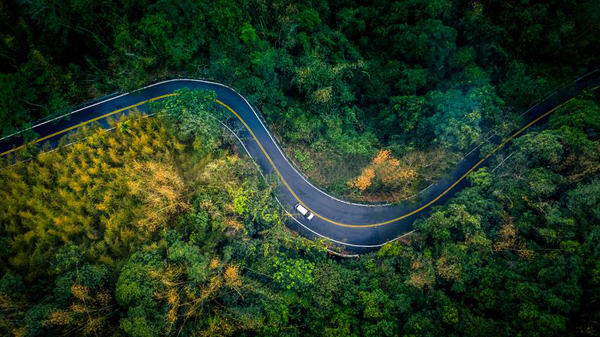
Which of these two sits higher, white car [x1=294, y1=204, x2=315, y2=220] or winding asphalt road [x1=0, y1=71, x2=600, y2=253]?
winding asphalt road [x1=0, y1=71, x2=600, y2=253]

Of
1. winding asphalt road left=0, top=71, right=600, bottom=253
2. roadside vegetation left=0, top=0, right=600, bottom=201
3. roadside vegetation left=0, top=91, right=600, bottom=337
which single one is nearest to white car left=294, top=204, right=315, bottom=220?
winding asphalt road left=0, top=71, right=600, bottom=253

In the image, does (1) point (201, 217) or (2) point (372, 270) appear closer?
(1) point (201, 217)

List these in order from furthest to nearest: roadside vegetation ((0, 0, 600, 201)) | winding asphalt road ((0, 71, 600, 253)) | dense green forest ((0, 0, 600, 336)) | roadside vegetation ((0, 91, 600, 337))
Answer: winding asphalt road ((0, 71, 600, 253)) < roadside vegetation ((0, 0, 600, 201)) < dense green forest ((0, 0, 600, 336)) < roadside vegetation ((0, 91, 600, 337))

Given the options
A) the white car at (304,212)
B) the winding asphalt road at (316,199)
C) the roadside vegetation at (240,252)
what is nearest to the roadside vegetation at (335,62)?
the winding asphalt road at (316,199)

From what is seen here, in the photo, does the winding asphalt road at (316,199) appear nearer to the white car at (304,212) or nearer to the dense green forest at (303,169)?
the white car at (304,212)

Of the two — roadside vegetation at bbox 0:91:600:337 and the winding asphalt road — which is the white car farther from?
roadside vegetation at bbox 0:91:600:337

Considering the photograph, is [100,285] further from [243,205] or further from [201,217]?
[243,205]

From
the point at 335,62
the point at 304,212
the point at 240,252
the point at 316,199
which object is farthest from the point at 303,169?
the point at 335,62

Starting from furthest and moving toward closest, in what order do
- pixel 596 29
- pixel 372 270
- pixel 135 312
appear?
pixel 596 29
pixel 372 270
pixel 135 312

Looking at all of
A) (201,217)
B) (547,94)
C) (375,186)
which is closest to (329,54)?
(375,186)
